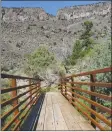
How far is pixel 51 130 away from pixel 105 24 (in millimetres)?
98758

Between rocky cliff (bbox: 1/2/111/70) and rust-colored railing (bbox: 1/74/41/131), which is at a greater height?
rocky cliff (bbox: 1/2/111/70)

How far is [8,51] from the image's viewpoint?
6719cm

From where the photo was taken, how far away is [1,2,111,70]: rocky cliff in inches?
2766

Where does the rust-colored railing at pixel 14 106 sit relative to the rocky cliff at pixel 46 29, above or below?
below

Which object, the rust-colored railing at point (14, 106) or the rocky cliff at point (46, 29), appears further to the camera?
the rocky cliff at point (46, 29)

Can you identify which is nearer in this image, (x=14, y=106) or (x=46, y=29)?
(x=14, y=106)

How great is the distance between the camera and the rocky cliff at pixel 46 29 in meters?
70.2

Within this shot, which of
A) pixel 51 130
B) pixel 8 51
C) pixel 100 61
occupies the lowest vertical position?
pixel 51 130

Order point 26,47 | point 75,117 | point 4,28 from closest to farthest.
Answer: point 75,117 → point 26,47 → point 4,28

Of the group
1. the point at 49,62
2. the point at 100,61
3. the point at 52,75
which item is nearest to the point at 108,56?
the point at 100,61

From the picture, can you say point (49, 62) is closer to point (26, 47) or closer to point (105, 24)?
point (26, 47)

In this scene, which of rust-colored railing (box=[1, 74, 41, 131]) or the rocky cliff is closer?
rust-colored railing (box=[1, 74, 41, 131])

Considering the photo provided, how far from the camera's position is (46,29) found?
319ft

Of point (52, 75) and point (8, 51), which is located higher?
point (8, 51)
